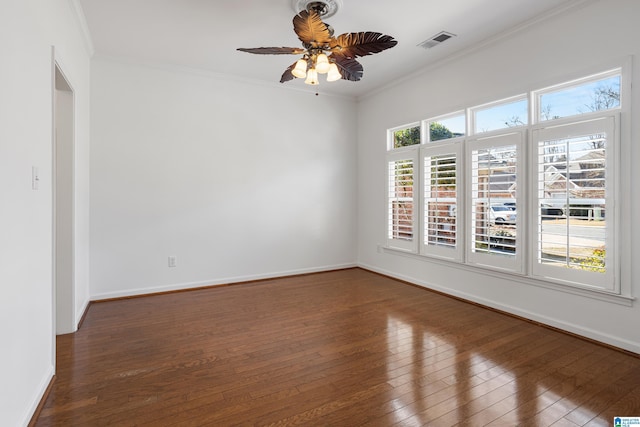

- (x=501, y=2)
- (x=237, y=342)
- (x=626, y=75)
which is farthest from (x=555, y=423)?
(x=501, y=2)

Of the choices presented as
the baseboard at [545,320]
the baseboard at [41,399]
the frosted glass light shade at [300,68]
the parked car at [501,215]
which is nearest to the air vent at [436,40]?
the frosted glass light shade at [300,68]

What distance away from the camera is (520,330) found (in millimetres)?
3156

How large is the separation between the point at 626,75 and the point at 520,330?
7.65 feet

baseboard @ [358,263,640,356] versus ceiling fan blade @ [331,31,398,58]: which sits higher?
ceiling fan blade @ [331,31,398,58]

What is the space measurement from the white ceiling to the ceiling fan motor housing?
0.08 metres

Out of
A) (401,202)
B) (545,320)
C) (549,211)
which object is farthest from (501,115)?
(545,320)

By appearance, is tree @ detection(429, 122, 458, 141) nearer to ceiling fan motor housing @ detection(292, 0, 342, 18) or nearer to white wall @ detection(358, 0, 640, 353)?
white wall @ detection(358, 0, 640, 353)

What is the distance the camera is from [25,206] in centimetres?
185

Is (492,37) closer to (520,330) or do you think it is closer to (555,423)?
(520,330)

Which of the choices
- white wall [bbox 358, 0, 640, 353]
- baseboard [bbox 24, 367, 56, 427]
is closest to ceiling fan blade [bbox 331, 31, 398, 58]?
white wall [bbox 358, 0, 640, 353]

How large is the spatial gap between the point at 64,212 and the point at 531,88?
15.0 feet

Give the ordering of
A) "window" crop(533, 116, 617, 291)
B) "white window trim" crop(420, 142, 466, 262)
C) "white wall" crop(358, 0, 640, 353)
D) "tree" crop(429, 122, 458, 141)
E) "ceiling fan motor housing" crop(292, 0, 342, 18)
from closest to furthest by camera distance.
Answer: "white wall" crop(358, 0, 640, 353) < "window" crop(533, 116, 617, 291) < "ceiling fan motor housing" crop(292, 0, 342, 18) < "white window trim" crop(420, 142, 466, 262) < "tree" crop(429, 122, 458, 141)

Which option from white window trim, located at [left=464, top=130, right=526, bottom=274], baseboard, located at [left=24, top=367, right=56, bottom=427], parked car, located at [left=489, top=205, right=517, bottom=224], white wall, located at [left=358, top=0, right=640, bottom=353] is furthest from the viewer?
parked car, located at [left=489, top=205, right=517, bottom=224]

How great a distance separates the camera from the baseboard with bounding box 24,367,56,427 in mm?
1855
